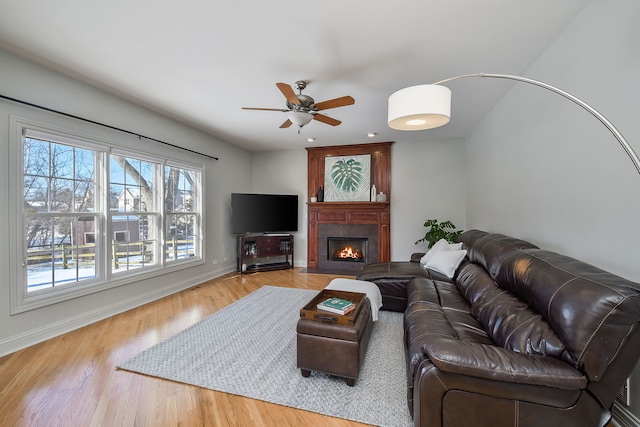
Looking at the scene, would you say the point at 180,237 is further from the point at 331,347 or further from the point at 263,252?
the point at 331,347

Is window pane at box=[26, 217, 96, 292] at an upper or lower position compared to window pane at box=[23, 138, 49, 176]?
lower

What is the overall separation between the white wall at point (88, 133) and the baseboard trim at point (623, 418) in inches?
178

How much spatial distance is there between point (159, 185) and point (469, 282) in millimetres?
4253

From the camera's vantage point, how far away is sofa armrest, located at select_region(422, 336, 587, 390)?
1.08 m

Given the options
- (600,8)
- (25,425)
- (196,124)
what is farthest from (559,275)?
(196,124)

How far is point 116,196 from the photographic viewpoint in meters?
3.31

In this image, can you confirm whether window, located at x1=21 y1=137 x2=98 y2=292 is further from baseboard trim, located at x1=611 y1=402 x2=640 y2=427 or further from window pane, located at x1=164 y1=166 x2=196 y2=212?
baseboard trim, located at x1=611 y1=402 x2=640 y2=427

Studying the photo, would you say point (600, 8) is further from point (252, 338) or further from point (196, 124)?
point (196, 124)

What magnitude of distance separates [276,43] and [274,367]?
2.67 meters

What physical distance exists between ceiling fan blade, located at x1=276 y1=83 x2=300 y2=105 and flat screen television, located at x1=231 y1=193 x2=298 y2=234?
10.3ft

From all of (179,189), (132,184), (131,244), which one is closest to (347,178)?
(179,189)

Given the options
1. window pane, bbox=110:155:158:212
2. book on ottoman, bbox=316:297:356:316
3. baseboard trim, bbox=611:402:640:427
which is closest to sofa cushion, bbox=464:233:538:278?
baseboard trim, bbox=611:402:640:427

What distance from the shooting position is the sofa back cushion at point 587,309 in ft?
3.45

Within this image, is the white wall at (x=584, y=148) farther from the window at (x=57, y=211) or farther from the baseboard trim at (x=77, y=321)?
the baseboard trim at (x=77, y=321)
